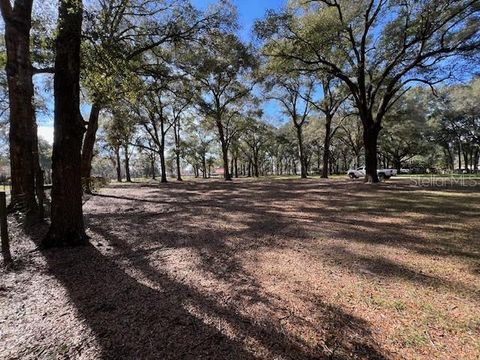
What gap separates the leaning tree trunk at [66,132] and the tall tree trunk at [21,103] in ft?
9.33

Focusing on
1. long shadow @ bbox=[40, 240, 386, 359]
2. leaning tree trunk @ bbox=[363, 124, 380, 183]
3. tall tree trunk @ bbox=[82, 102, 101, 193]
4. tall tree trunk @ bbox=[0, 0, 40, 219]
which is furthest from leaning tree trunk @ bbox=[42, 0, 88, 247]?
leaning tree trunk @ bbox=[363, 124, 380, 183]

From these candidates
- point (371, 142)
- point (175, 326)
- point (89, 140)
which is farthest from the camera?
point (371, 142)

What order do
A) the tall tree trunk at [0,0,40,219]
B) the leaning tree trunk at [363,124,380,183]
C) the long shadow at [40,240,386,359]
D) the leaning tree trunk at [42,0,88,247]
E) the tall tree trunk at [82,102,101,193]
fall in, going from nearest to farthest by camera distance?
the long shadow at [40,240,386,359] < the leaning tree trunk at [42,0,88,247] < the tall tree trunk at [0,0,40,219] < the tall tree trunk at [82,102,101,193] < the leaning tree trunk at [363,124,380,183]

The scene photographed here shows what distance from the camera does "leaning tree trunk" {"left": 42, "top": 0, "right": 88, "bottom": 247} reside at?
4.73 meters

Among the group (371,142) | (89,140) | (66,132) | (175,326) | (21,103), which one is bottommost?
(175,326)

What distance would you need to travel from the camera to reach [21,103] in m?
7.90

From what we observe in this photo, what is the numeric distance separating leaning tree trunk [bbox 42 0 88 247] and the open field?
51 centimetres

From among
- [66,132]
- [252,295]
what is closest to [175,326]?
[252,295]

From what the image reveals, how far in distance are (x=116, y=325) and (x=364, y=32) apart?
1634cm

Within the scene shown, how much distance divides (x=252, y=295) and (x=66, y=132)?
13.4 ft

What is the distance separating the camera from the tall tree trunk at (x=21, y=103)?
24.2 feet

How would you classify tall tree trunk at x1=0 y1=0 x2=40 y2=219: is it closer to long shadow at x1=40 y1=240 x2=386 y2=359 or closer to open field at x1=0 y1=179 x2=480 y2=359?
open field at x1=0 y1=179 x2=480 y2=359

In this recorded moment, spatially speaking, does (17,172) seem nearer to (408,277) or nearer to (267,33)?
(408,277)

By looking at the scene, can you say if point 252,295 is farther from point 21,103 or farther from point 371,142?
point 371,142
